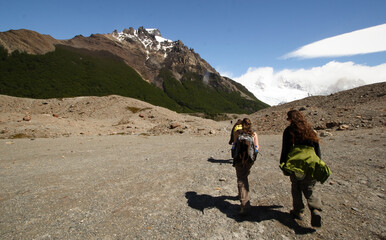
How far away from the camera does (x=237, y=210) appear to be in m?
5.82

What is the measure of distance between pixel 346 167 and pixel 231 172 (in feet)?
16.9

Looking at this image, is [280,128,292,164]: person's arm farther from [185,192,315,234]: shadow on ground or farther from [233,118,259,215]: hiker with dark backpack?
[185,192,315,234]: shadow on ground

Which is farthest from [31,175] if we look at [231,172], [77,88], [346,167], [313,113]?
[77,88]

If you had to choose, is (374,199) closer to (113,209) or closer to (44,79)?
(113,209)

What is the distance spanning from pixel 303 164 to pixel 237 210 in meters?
2.26

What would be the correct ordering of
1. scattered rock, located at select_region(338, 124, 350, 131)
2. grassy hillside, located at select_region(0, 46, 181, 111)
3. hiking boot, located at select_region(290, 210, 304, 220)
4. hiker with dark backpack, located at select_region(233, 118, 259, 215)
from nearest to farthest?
hiking boot, located at select_region(290, 210, 304, 220), hiker with dark backpack, located at select_region(233, 118, 259, 215), scattered rock, located at select_region(338, 124, 350, 131), grassy hillside, located at select_region(0, 46, 181, 111)

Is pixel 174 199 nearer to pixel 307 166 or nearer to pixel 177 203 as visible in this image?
pixel 177 203

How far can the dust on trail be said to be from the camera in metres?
4.80

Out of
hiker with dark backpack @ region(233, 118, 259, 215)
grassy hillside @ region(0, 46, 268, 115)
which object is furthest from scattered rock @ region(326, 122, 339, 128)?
grassy hillside @ region(0, 46, 268, 115)

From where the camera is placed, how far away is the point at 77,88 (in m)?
129

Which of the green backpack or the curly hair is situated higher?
the curly hair

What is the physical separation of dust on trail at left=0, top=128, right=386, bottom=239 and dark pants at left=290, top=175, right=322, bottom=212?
45 cm

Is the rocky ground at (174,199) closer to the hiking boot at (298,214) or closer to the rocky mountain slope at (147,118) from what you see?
the hiking boot at (298,214)

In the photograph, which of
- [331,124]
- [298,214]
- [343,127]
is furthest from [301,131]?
[331,124]
